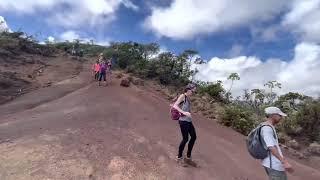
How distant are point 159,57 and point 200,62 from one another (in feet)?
10.2

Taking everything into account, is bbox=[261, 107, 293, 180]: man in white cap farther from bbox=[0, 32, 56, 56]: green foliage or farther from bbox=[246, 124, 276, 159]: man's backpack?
bbox=[0, 32, 56, 56]: green foliage

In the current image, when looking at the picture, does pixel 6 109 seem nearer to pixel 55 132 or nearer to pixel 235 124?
pixel 55 132

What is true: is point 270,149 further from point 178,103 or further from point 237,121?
point 237,121

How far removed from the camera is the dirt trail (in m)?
9.93

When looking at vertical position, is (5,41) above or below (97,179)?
above

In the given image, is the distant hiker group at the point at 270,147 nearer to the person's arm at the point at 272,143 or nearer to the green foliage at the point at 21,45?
the person's arm at the point at 272,143

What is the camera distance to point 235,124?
779 inches

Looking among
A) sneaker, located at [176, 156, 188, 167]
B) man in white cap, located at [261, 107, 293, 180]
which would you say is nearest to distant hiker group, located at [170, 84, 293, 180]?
man in white cap, located at [261, 107, 293, 180]

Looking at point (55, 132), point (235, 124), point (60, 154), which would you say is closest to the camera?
point (60, 154)

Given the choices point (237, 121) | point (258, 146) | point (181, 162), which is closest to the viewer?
point (258, 146)

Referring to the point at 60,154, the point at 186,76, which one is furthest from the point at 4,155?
the point at 186,76

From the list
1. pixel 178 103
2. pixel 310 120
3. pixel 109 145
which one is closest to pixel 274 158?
pixel 178 103

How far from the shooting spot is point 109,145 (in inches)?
455

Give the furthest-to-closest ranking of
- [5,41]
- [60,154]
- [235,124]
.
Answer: [5,41] < [235,124] < [60,154]
